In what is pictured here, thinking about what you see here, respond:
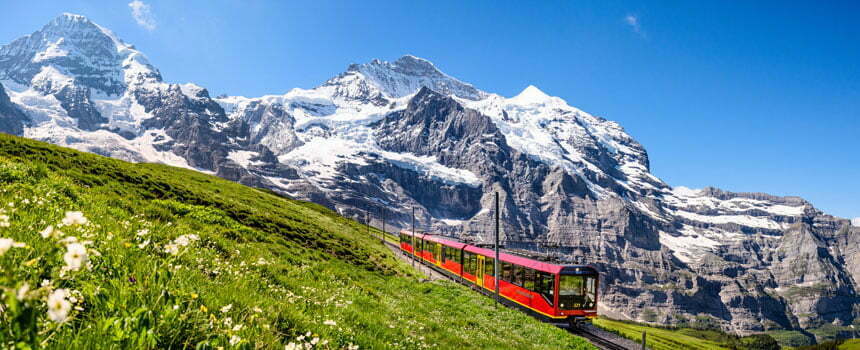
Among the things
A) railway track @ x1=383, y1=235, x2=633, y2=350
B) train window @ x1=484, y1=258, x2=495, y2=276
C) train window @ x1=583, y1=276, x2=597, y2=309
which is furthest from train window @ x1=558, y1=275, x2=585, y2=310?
train window @ x1=484, y1=258, x2=495, y2=276

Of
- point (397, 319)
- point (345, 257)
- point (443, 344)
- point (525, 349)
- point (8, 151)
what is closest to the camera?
point (443, 344)

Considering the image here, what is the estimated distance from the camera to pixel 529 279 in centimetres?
Answer: 3072

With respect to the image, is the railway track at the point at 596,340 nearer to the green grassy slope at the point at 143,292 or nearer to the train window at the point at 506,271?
the train window at the point at 506,271

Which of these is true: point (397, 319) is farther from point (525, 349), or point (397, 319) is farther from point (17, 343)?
point (17, 343)

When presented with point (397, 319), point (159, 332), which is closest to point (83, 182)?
point (397, 319)

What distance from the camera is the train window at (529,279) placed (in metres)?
30.3

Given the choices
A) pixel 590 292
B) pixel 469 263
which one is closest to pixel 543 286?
pixel 590 292

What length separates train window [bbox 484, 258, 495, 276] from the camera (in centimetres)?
3644

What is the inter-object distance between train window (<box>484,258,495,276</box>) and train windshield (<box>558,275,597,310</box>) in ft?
27.4

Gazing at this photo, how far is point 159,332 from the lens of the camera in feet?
→ 10.9

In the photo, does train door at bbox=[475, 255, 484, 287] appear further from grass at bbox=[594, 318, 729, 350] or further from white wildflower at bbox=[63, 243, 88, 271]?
white wildflower at bbox=[63, 243, 88, 271]

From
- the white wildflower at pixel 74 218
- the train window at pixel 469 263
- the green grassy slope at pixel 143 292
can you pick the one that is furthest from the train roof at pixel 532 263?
the white wildflower at pixel 74 218

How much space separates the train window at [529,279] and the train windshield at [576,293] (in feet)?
7.70

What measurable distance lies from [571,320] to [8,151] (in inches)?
1430
